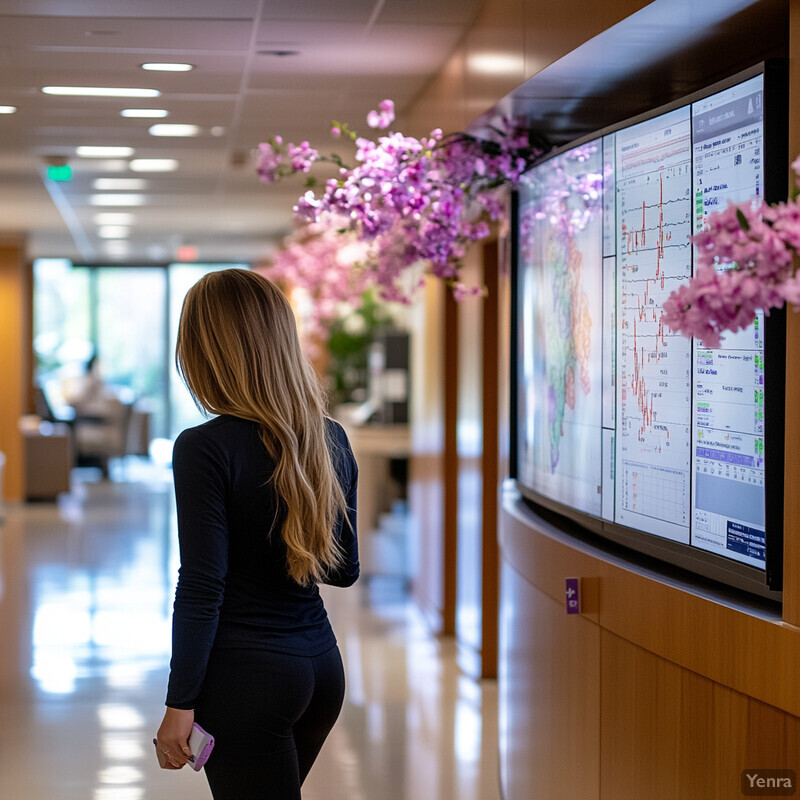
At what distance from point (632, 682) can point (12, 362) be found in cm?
1217

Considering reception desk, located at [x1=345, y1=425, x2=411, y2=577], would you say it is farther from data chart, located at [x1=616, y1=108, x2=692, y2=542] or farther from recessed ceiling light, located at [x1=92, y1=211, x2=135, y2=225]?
data chart, located at [x1=616, y1=108, x2=692, y2=542]

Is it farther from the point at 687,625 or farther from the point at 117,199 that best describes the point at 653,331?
the point at 117,199

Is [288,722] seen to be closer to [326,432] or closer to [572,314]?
[326,432]

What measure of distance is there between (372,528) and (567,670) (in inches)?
210

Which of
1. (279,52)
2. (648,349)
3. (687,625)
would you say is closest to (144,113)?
(279,52)

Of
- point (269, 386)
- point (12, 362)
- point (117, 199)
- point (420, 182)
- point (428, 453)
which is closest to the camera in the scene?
point (269, 386)

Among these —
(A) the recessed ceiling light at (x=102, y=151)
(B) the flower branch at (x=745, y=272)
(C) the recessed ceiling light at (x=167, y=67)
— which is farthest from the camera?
(A) the recessed ceiling light at (x=102, y=151)

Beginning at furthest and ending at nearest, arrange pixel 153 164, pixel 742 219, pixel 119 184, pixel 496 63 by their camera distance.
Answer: pixel 119 184, pixel 153 164, pixel 496 63, pixel 742 219

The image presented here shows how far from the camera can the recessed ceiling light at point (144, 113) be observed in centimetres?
657

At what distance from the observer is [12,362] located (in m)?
13.5

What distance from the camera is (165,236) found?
14266 millimetres

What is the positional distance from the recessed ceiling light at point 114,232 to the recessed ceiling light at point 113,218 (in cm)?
43

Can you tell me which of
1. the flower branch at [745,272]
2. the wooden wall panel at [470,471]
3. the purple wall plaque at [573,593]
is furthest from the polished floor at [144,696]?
the flower branch at [745,272]

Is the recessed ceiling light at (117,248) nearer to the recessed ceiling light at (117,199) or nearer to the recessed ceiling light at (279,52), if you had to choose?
the recessed ceiling light at (117,199)
